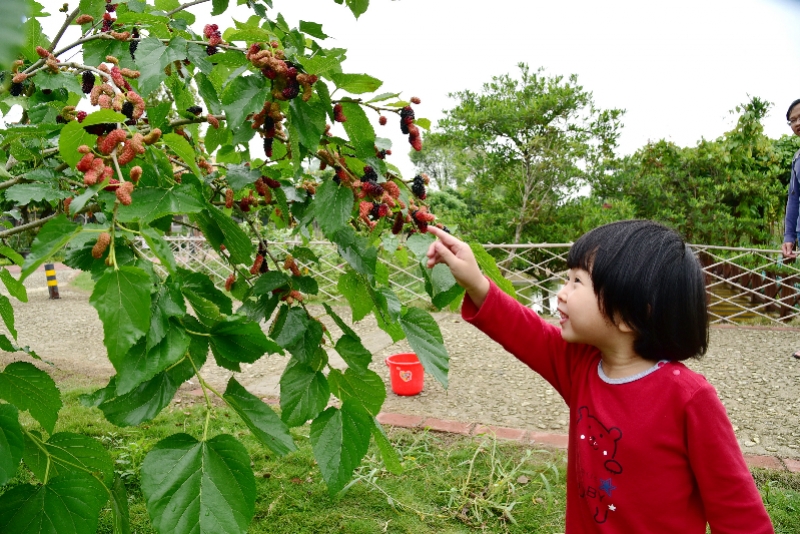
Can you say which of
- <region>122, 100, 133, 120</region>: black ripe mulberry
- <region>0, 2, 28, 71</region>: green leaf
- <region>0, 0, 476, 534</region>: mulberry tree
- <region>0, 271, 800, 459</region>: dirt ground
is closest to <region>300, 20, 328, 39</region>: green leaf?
<region>0, 0, 476, 534</region>: mulberry tree

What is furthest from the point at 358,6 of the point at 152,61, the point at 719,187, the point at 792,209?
the point at 719,187

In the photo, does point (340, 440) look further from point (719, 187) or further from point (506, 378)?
point (719, 187)

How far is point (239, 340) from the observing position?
0.89m

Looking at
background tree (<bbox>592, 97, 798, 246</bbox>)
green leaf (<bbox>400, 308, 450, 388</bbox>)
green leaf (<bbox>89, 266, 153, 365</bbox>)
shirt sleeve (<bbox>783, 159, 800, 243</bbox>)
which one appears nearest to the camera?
green leaf (<bbox>89, 266, 153, 365</bbox>)

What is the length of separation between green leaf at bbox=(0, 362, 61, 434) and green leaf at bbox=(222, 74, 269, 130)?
0.61 metres

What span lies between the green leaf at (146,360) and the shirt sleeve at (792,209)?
492 centimetres

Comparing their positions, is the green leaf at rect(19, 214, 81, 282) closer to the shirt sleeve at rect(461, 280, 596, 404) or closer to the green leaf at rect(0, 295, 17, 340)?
the green leaf at rect(0, 295, 17, 340)

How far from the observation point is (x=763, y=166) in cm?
827

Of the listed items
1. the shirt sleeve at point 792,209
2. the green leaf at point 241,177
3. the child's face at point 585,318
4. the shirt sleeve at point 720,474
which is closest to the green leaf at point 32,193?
the green leaf at point 241,177

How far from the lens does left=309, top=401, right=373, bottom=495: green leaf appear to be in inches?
38.9

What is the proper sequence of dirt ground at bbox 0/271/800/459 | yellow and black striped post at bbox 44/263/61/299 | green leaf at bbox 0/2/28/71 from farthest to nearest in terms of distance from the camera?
yellow and black striped post at bbox 44/263/61/299
dirt ground at bbox 0/271/800/459
green leaf at bbox 0/2/28/71

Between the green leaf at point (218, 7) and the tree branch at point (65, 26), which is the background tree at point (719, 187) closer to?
the green leaf at point (218, 7)

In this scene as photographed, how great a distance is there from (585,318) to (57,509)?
3.53 feet

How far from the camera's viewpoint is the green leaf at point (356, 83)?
0.92 meters
